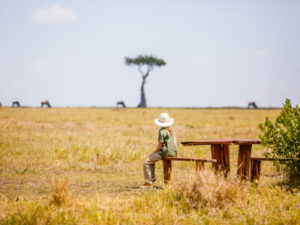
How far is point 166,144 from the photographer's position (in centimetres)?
864

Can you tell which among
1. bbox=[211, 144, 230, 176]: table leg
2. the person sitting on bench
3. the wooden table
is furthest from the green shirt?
bbox=[211, 144, 230, 176]: table leg

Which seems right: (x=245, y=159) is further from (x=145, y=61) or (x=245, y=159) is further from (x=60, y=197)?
(x=145, y=61)

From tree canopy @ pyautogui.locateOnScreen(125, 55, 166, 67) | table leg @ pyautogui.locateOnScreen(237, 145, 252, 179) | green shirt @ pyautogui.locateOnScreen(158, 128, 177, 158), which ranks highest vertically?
tree canopy @ pyautogui.locateOnScreen(125, 55, 166, 67)

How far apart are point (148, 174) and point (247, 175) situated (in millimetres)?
2381

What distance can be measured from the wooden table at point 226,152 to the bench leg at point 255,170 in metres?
0.16

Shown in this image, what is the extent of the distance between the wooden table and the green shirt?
11.6 inches

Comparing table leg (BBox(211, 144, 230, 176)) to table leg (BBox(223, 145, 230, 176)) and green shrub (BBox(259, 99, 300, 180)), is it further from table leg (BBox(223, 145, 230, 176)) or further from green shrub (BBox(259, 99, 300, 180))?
green shrub (BBox(259, 99, 300, 180))

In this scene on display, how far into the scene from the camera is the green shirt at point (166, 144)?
8575 millimetres

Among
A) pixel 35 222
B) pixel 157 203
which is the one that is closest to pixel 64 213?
pixel 35 222

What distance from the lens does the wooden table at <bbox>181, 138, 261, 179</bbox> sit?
28.0ft

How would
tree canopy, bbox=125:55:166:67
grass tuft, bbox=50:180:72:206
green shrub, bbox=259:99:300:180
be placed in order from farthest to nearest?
tree canopy, bbox=125:55:166:67
green shrub, bbox=259:99:300:180
grass tuft, bbox=50:180:72:206

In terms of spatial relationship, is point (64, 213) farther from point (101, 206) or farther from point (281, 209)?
point (281, 209)

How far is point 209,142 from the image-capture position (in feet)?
27.8

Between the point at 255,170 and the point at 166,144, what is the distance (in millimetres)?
2161
